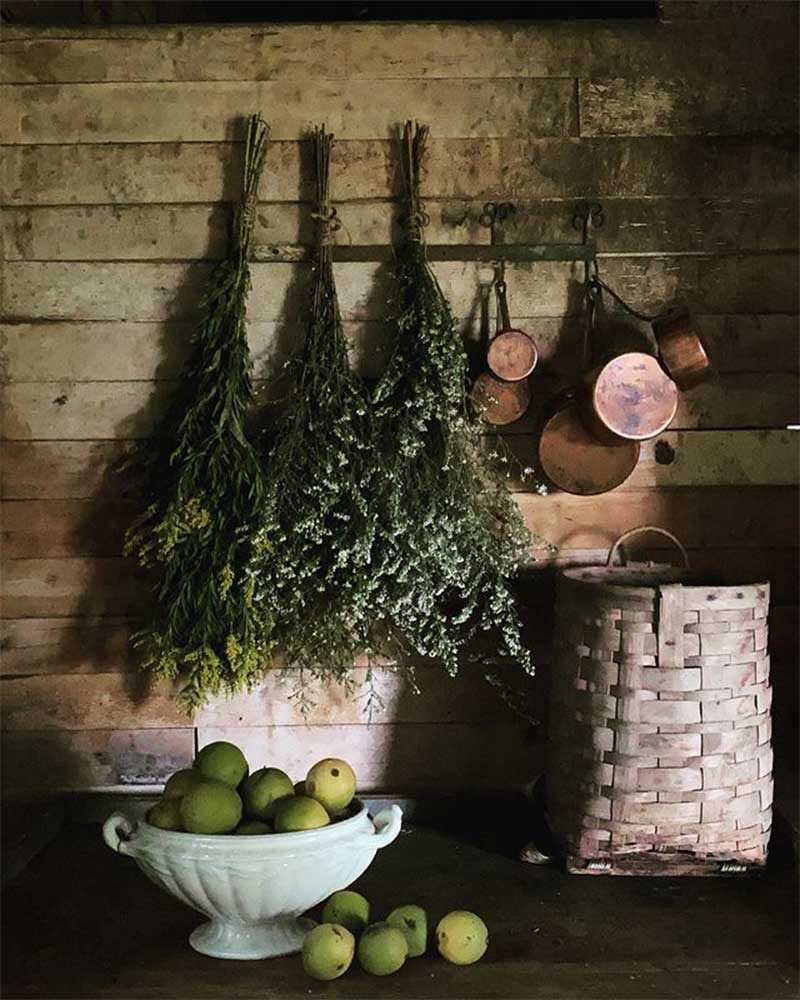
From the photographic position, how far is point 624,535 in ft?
6.56

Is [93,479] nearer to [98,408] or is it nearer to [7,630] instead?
[98,408]

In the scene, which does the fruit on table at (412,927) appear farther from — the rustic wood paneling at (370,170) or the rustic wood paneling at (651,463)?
the rustic wood paneling at (370,170)

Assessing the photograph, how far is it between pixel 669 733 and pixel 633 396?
623 millimetres

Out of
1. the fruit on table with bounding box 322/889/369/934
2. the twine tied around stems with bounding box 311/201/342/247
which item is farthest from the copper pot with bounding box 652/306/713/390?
the fruit on table with bounding box 322/889/369/934

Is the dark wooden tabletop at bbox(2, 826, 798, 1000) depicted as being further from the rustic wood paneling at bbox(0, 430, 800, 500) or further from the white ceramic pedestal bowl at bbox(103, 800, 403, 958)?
the rustic wood paneling at bbox(0, 430, 800, 500)

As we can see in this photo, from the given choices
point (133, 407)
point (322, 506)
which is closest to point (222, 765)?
point (322, 506)

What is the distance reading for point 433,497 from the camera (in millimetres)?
1837

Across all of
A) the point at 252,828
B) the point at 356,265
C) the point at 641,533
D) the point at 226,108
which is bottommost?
the point at 252,828

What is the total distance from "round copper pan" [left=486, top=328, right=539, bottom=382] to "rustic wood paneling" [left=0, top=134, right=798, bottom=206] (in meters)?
0.32

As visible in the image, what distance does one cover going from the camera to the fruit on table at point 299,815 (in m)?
1.38

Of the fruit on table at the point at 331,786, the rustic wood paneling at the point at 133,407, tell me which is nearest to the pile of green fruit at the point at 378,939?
the fruit on table at the point at 331,786

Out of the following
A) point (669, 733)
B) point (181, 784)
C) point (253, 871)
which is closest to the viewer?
point (253, 871)

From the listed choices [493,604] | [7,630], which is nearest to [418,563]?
[493,604]

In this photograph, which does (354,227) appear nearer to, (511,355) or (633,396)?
(511,355)
